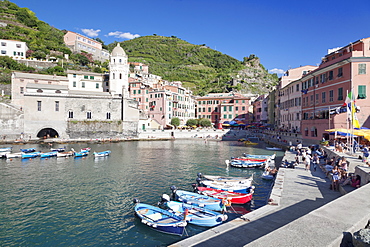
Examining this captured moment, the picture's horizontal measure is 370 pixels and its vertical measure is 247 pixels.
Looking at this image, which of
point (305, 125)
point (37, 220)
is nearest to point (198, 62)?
point (305, 125)

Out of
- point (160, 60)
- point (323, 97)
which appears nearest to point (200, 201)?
point (323, 97)

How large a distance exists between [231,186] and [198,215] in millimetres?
6127

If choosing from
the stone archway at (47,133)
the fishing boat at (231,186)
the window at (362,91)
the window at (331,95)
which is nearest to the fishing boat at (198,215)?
the fishing boat at (231,186)

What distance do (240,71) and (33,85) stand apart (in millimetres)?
111534

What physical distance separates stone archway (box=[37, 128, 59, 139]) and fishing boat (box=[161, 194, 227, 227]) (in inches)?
2178

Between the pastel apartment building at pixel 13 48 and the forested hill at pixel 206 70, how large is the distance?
68.5 metres

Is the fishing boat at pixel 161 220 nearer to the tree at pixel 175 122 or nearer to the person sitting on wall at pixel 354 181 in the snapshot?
the person sitting on wall at pixel 354 181

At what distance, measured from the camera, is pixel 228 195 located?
17000 mm

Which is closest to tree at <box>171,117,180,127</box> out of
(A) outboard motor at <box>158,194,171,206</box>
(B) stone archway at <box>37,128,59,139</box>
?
(B) stone archway at <box>37,128,59,139</box>

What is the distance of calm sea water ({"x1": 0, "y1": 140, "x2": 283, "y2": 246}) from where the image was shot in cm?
1251

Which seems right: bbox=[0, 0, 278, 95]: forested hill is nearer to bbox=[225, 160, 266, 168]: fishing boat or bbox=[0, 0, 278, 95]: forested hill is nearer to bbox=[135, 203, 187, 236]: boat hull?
bbox=[225, 160, 266, 168]: fishing boat

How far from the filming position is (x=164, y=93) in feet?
237

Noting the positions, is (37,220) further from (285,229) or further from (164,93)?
(164,93)

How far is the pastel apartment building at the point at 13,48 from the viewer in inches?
3179
